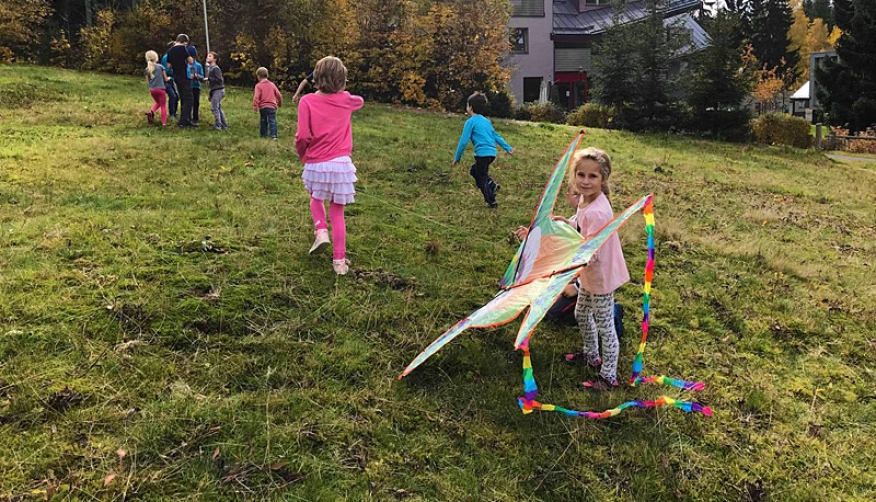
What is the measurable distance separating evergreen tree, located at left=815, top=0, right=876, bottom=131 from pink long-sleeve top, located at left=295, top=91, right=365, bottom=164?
1454 inches

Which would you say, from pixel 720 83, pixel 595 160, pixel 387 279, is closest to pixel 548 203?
pixel 595 160

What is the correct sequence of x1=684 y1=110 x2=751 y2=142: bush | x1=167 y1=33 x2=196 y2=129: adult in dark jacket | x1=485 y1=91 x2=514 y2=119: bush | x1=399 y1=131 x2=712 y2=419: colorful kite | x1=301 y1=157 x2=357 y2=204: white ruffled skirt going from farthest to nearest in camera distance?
x1=485 y1=91 x2=514 y2=119: bush < x1=684 y1=110 x2=751 y2=142: bush < x1=167 y1=33 x2=196 y2=129: adult in dark jacket < x1=301 y1=157 x2=357 y2=204: white ruffled skirt < x1=399 y1=131 x2=712 y2=419: colorful kite

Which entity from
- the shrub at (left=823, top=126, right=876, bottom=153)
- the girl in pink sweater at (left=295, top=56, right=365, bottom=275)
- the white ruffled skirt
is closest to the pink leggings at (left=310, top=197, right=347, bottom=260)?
the girl in pink sweater at (left=295, top=56, right=365, bottom=275)

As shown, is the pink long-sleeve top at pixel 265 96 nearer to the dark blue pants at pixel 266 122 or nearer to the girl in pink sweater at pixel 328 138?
the dark blue pants at pixel 266 122

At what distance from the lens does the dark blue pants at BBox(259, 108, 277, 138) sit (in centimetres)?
1251

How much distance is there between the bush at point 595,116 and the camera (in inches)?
998

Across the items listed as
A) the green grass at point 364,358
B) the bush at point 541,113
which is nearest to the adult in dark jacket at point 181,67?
the green grass at point 364,358

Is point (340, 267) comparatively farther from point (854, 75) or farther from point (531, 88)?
point (531, 88)

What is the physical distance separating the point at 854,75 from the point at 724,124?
53.7 feet

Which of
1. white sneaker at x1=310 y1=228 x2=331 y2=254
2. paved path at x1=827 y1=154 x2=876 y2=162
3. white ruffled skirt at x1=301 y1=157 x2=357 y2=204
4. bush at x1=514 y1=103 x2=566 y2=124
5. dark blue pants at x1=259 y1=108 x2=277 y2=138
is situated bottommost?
white sneaker at x1=310 y1=228 x2=331 y2=254

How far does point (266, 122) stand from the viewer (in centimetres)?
1279

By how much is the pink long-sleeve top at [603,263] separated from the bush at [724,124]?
22541 millimetres

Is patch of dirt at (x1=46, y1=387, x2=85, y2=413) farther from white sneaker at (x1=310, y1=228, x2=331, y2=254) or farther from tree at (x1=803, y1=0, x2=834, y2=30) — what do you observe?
tree at (x1=803, y1=0, x2=834, y2=30)

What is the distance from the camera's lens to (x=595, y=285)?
406 cm
